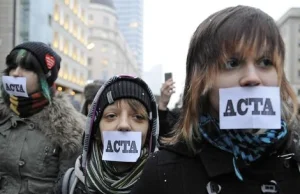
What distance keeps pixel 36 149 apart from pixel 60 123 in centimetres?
25

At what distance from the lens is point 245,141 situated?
132cm

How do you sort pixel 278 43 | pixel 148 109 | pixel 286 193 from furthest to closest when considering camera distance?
1. pixel 148 109
2. pixel 278 43
3. pixel 286 193

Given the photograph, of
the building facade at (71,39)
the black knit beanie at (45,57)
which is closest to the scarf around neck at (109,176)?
the black knit beanie at (45,57)

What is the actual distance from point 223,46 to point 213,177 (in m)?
0.46

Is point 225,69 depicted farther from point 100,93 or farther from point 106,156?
point 100,93

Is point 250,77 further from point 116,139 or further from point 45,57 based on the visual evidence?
point 45,57

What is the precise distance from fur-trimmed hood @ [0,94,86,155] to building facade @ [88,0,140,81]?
67.8 metres

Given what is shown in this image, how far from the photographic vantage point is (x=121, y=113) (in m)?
2.42

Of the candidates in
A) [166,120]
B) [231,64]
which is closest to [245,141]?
[231,64]

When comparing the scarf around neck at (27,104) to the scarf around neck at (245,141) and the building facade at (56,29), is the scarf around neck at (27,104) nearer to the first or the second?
the scarf around neck at (245,141)

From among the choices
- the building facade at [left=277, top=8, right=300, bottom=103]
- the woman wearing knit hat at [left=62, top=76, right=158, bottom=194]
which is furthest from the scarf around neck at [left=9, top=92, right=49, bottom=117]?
the building facade at [left=277, top=8, right=300, bottom=103]

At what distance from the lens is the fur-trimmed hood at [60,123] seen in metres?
2.82

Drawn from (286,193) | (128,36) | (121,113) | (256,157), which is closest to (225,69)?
(256,157)

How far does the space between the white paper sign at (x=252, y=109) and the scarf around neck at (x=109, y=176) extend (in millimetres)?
1097
